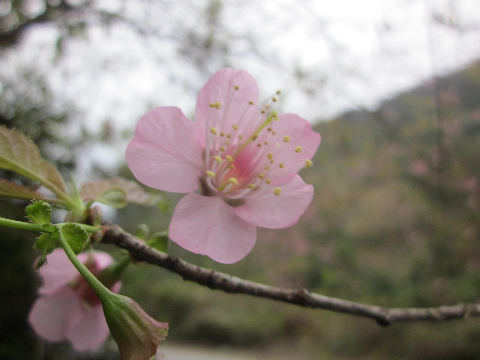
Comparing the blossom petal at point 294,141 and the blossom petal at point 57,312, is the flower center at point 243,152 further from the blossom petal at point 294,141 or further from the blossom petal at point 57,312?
the blossom petal at point 57,312

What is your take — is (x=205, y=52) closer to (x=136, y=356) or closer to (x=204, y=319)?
(x=136, y=356)

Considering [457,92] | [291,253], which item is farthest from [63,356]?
[457,92]

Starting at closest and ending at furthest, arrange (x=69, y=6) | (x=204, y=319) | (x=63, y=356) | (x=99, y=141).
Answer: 1. (x=63, y=356)
2. (x=69, y=6)
3. (x=99, y=141)
4. (x=204, y=319)

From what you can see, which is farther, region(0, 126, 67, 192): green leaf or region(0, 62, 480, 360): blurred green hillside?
region(0, 62, 480, 360): blurred green hillside

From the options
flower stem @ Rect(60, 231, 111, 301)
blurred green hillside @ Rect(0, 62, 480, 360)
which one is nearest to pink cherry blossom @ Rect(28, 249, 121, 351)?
flower stem @ Rect(60, 231, 111, 301)

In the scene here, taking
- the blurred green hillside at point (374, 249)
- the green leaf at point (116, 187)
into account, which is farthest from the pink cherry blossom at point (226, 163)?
the blurred green hillside at point (374, 249)

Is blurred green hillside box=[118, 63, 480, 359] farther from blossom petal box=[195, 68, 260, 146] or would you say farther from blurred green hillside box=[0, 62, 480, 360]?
blossom petal box=[195, 68, 260, 146]
